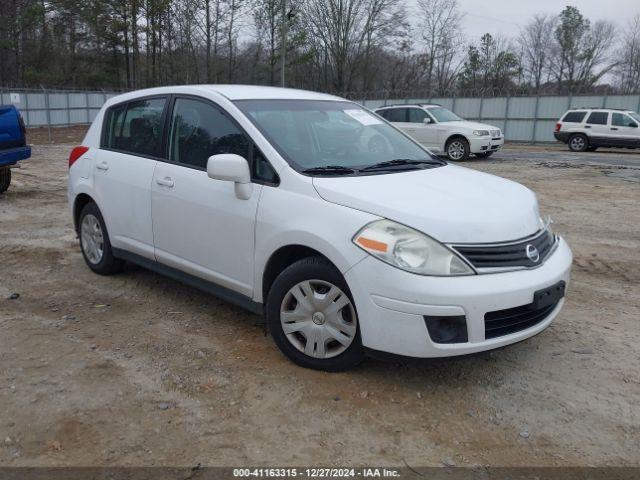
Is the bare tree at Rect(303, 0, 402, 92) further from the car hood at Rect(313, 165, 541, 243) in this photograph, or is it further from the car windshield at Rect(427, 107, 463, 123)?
the car hood at Rect(313, 165, 541, 243)

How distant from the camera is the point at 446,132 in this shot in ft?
57.9

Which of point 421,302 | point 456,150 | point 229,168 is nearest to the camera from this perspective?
Result: point 421,302

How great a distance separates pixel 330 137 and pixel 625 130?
813 inches

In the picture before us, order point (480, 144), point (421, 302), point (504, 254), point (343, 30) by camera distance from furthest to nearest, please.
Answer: point (343, 30) < point (480, 144) < point (504, 254) < point (421, 302)

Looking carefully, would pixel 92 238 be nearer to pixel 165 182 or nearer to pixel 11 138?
pixel 165 182

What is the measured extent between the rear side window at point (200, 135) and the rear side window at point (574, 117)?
2110 cm

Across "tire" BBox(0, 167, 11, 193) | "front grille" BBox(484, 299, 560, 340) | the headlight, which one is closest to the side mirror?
the headlight

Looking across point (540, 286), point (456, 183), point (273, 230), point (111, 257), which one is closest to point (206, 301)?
point (111, 257)

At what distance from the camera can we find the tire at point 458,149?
57.8 ft

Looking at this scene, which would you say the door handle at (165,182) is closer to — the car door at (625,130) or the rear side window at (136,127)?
the rear side window at (136,127)

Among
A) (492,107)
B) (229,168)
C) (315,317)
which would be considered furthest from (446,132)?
(315,317)

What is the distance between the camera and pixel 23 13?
127 ft

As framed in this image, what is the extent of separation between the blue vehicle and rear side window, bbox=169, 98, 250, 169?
577 cm

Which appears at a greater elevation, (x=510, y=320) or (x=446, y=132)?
(x=446, y=132)
